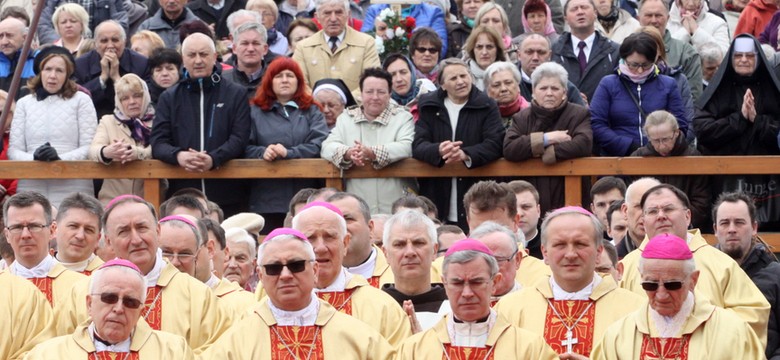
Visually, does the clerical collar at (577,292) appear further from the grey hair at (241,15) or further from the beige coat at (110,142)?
the grey hair at (241,15)

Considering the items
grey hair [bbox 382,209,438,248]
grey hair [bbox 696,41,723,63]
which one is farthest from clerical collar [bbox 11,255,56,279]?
grey hair [bbox 696,41,723,63]

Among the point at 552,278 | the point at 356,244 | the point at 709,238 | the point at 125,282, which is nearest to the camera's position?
the point at 125,282

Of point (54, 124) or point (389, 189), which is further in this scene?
point (54, 124)

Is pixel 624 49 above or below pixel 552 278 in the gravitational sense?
above

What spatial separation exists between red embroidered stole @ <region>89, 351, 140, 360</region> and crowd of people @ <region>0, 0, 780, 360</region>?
28 mm

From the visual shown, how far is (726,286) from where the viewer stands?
463 inches

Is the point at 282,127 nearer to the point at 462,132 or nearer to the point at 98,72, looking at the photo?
the point at 462,132

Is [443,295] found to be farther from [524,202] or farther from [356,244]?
[524,202]

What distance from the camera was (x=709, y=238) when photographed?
1463 cm

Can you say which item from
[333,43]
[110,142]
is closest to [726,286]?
[333,43]

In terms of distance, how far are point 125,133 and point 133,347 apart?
5.30 metres

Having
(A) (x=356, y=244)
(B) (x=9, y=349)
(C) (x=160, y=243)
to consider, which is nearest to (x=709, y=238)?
(A) (x=356, y=244)

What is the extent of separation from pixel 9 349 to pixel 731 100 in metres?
Answer: 6.34

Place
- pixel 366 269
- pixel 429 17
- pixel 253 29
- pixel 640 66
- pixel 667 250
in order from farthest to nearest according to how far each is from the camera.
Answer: pixel 429 17
pixel 253 29
pixel 640 66
pixel 366 269
pixel 667 250
